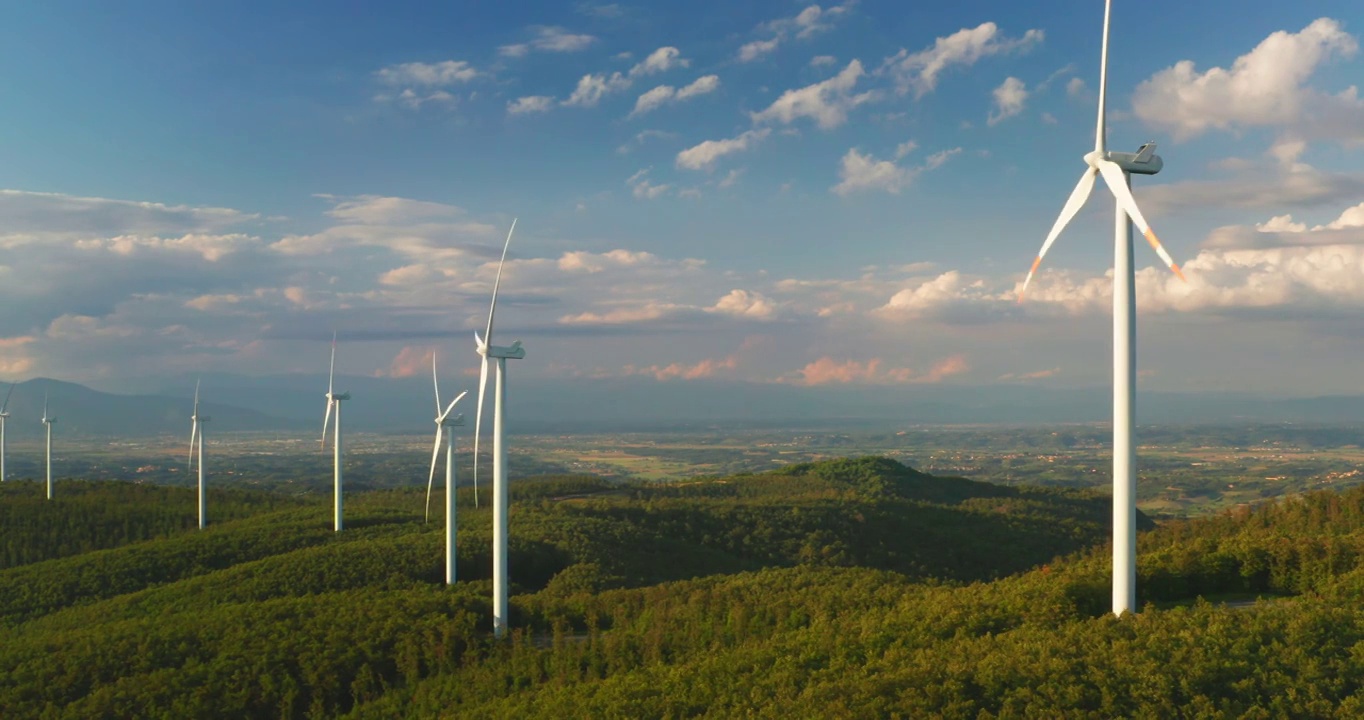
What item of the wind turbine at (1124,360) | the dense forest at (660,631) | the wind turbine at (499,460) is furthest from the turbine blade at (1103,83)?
the wind turbine at (499,460)

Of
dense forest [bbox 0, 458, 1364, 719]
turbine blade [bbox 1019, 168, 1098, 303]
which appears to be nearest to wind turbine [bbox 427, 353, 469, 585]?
dense forest [bbox 0, 458, 1364, 719]

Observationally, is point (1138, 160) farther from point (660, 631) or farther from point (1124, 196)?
point (660, 631)

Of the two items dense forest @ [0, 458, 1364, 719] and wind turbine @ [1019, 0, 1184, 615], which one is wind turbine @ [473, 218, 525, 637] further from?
wind turbine @ [1019, 0, 1184, 615]

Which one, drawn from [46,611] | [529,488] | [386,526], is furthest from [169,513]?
[529,488]

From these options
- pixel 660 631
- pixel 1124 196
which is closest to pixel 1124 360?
pixel 1124 196

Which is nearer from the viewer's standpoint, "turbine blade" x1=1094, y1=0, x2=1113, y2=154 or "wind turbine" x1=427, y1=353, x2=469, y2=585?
"turbine blade" x1=1094, y1=0, x2=1113, y2=154

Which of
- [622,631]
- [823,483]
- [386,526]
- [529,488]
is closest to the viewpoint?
[622,631]

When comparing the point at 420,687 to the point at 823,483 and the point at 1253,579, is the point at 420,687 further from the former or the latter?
the point at 823,483

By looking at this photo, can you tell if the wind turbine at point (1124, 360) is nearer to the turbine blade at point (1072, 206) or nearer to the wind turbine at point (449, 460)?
the turbine blade at point (1072, 206)
